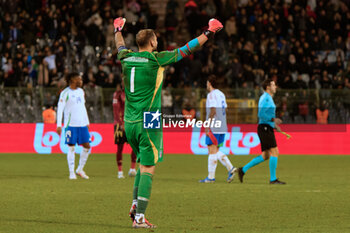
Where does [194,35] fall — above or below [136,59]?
above

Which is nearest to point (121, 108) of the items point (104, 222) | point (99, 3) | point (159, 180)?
point (159, 180)

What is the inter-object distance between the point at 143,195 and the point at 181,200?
332 cm

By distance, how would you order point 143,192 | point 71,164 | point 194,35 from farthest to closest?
point 194,35
point 71,164
point 143,192

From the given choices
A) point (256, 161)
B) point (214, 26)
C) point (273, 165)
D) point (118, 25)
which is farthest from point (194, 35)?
point (214, 26)

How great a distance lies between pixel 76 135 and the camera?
16.1 m

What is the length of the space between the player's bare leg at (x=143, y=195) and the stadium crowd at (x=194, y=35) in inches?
693

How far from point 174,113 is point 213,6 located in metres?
7.73

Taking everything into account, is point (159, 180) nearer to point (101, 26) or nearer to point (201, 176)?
point (201, 176)

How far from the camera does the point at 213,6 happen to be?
100ft

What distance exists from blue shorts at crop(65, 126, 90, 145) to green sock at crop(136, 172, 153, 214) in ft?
24.2

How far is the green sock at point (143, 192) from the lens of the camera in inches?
345

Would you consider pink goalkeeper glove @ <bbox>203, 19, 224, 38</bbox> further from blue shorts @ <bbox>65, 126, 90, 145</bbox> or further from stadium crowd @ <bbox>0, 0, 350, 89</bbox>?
stadium crowd @ <bbox>0, 0, 350, 89</bbox>

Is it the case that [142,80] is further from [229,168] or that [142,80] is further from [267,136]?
[229,168]

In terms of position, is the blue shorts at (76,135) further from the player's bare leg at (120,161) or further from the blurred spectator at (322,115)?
the blurred spectator at (322,115)
